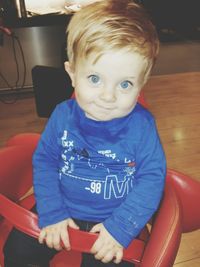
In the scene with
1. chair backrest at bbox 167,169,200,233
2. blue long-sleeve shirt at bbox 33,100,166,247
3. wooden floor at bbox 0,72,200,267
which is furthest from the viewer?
wooden floor at bbox 0,72,200,267

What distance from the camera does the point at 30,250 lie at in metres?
0.75

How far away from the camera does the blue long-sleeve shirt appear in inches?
27.5

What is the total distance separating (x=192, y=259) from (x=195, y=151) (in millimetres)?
644

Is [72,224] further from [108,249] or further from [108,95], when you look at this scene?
[108,95]

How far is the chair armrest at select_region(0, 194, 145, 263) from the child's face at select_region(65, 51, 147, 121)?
0.23 meters

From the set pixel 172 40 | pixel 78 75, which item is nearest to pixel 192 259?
pixel 78 75

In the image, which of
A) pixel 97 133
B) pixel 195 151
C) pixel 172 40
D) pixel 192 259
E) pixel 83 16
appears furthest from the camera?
pixel 172 40

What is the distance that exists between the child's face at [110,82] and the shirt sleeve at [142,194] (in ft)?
0.31

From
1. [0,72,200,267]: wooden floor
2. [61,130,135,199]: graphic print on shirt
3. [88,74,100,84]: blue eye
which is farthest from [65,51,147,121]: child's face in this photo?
[0,72,200,267]: wooden floor

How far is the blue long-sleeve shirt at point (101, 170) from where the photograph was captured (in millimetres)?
698

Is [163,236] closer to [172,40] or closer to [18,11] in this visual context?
[18,11]

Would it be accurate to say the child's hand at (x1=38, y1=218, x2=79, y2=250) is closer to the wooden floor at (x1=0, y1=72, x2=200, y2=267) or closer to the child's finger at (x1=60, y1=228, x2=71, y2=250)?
the child's finger at (x1=60, y1=228, x2=71, y2=250)

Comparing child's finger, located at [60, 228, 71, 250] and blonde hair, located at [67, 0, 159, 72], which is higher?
blonde hair, located at [67, 0, 159, 72]

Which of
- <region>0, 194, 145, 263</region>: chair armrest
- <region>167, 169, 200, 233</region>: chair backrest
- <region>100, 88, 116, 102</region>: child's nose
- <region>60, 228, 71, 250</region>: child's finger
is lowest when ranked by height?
<region>167, 169, 200, 233</region>: chair backrest
